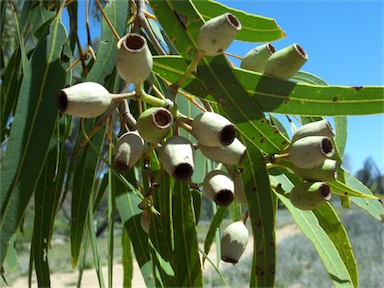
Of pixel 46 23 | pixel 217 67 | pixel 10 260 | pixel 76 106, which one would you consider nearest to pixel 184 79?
pixel 217 67

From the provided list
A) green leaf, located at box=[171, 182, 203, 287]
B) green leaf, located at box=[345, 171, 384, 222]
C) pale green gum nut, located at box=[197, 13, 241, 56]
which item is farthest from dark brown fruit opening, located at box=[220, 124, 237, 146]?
green leaf, located at box=[345, 171, 384, 222]

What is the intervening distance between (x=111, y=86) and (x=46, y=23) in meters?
0.36

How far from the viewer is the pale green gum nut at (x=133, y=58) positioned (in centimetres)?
67

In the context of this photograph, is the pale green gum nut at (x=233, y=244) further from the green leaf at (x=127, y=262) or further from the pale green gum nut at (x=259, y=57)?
the green leaf at (x=127, y=262)

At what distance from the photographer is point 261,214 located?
0.81 metres

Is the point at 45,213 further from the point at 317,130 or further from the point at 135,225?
the point at 317,130

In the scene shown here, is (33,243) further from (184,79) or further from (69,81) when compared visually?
(184,79)

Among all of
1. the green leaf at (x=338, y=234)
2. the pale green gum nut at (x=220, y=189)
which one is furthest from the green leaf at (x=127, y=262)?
the pale green gum nut at (x=220, y=189)

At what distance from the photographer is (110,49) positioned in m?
1.05

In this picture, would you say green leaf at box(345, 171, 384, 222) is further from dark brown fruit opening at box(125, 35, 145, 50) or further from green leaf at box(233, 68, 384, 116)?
dark brown fruit opening at box(125, 35, 145, 50)

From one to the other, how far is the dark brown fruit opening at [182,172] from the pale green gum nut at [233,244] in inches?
6.7

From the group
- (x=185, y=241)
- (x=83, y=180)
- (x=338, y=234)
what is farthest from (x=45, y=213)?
(x=338, y=234)

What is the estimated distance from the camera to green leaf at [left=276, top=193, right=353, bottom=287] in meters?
0.90

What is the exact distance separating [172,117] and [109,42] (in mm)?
416
